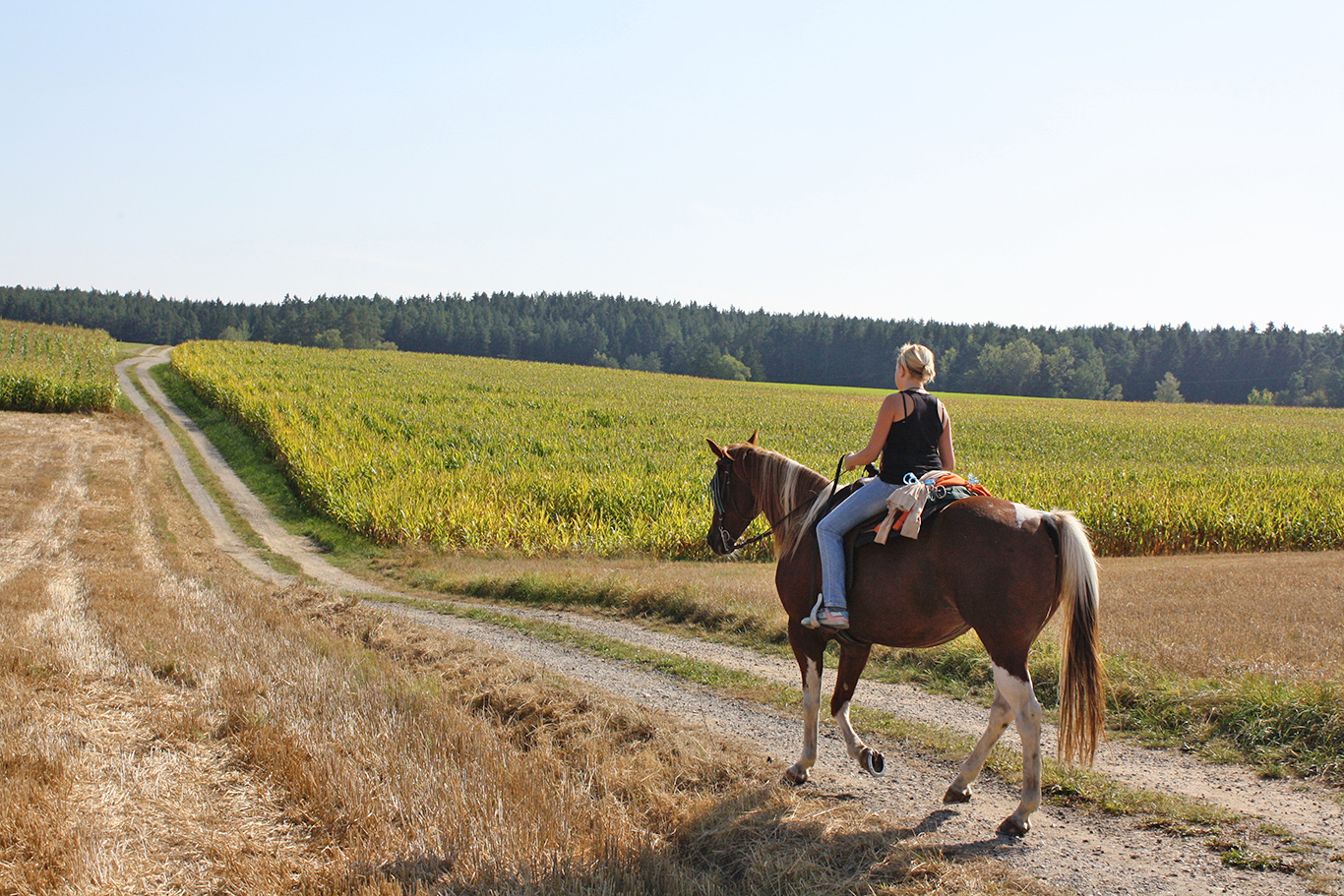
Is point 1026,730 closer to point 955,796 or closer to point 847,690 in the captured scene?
point 955,796

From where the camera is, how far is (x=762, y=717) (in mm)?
7406

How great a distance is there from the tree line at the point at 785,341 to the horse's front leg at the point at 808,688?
101365 millimetres

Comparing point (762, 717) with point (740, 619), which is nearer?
point (762, 717)

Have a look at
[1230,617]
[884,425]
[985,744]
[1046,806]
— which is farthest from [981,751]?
[1230,617]

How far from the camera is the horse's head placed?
695cm

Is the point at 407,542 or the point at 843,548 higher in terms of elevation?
the point at 843,548

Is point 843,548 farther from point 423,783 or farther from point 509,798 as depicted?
point 423,783

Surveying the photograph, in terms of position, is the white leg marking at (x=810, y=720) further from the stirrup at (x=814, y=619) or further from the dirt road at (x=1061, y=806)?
the stirrup at (x=814, y=619)

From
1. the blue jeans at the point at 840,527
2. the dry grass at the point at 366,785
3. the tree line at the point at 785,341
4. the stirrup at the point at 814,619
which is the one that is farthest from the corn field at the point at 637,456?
the tree line at the point at 785,341

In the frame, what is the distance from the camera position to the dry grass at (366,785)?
4.32 metres

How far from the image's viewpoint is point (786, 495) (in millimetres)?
6551

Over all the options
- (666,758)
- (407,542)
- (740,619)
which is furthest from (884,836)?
(407,542)

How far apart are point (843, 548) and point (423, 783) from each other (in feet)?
10.3

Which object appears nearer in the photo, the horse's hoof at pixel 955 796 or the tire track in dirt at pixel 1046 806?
the tire track in dirt at pixel 1046 806
